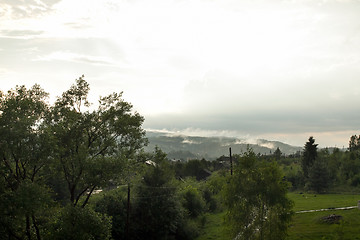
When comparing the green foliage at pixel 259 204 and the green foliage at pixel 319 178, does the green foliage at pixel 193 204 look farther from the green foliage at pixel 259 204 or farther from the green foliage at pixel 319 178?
the green foliage at pixel 319 178

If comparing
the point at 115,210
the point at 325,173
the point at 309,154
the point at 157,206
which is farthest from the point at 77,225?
the point at 309,154

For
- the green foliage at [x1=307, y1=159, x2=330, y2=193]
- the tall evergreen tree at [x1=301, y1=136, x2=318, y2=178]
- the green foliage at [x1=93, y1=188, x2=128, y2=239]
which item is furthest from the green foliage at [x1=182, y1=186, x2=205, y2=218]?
the tall evergreen tree at [x1=301, y1=136, x2=318, y2=178]

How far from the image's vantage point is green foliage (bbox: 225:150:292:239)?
2720cm

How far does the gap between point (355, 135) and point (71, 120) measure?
580ft

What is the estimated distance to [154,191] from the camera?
5100 centimetres

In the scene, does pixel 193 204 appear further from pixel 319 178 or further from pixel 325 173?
pixel 325 173

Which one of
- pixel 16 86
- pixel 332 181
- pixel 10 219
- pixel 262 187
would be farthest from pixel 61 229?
pixel 332 181

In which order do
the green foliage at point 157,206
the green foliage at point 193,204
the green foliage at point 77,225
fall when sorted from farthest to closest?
the green foliage at point 193,204 → the green foliage at point 157,206 → the green foliage at point 77,225

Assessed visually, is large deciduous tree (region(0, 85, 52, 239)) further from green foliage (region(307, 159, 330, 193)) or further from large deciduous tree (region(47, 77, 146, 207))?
green foliage (region(307, 159, 330, 193))

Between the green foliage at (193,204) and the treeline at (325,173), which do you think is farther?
the treeline at (325,173)

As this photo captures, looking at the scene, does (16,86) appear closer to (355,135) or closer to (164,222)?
(164,222)

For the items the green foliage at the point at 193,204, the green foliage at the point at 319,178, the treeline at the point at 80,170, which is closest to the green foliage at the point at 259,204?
the treeline at the point at 80,170

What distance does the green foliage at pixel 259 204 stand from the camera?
89.2 feet

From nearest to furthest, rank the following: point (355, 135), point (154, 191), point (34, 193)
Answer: point (34, 193) → point (154, 191) → point (355, 135)
